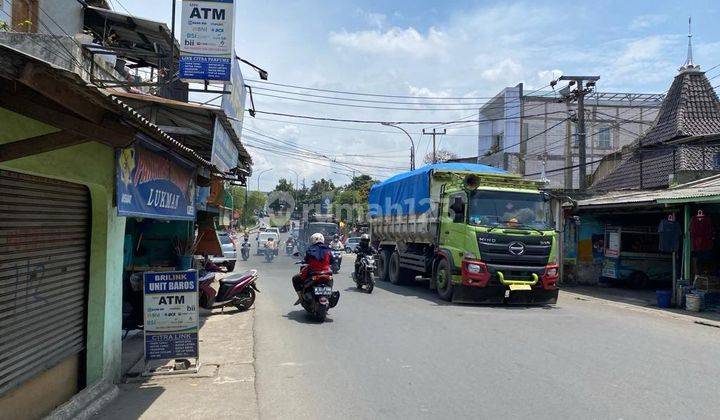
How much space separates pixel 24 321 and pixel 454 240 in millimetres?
9888

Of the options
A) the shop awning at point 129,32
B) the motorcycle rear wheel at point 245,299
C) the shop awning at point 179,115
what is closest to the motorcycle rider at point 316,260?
the motorcycle rear wheel at point 245,299

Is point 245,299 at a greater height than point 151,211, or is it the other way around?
point 151,211

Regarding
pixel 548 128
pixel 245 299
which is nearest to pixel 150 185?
pixel 245 299

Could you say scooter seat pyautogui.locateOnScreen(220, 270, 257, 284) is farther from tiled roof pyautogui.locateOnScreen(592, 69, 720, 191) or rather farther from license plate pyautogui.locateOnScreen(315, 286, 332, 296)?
tiled roof pyautogui.locateOnScreen(592, 69, 720, 191)

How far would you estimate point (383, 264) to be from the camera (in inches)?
750

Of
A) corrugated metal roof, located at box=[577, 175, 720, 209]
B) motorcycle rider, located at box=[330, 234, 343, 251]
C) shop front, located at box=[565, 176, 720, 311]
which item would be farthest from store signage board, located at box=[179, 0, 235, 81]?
motorcycle rider, located at box=[330, 234, 343, 251]

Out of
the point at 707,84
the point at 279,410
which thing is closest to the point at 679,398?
the point at 279,410

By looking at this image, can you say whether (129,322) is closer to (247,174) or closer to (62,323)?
(62,323)

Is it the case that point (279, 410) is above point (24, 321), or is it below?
below

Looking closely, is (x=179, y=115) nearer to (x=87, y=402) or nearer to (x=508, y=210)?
(x=87, y=402)

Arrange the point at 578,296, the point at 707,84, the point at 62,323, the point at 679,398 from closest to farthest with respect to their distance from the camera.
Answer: the point at 62,323 < the point at 679,398 < the point at 578,296 < the point at 707,84

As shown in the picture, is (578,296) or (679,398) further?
(578,296)

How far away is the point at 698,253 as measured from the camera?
13.8 meters

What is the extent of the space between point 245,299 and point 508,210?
618cm
